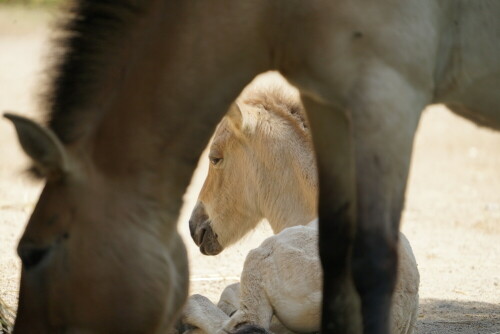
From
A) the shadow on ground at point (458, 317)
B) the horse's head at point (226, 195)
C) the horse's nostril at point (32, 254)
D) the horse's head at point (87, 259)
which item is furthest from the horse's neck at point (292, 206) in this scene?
the horse's nostril at point (32, 254)

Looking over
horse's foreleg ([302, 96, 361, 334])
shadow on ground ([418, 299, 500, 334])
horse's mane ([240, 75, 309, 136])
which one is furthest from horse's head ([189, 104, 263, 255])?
horse's foreleg ([302, 96, 361, 334])

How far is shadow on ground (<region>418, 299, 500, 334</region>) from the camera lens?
4.79 meters

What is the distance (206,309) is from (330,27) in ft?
7.16

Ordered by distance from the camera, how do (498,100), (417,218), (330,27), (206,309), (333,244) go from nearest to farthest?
(330,27), (498,100), (333,244), (206,309), (417,218)

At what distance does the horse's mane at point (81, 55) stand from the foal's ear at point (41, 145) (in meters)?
0.16

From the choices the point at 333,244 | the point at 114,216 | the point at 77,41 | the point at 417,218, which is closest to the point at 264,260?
the point at 333,244

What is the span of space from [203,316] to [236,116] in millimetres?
1227

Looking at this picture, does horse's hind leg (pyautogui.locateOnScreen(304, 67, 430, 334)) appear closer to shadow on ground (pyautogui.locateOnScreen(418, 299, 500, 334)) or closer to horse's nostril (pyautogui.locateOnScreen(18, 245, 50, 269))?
horse's nostril (pyautogui.locateOnScreen(18, 245, 50, 269))

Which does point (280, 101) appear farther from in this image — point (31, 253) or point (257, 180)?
point (31, 253)

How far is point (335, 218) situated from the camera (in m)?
3.50

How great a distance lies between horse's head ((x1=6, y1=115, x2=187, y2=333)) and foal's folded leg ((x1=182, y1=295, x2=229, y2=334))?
4.83ft

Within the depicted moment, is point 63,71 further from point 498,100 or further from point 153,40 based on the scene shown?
point 498,100

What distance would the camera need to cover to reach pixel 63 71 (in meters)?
3.10

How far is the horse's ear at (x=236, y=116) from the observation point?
16.1 ft
